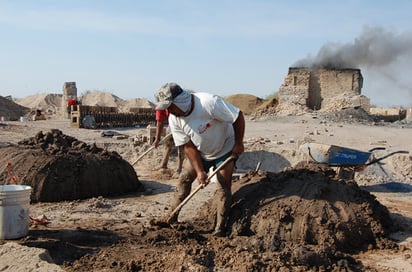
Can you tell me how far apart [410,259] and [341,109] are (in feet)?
71.7

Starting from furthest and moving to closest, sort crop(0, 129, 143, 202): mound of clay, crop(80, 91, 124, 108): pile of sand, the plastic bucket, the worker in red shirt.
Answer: crop(80, 91, 124, 108): pile of sand, the worker in red shirt, crop(0, 129, 143, 202): mound of clay, the plastic bucket

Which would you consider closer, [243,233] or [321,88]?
[243,233]

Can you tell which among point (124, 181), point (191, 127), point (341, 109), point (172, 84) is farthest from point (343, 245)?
point (341, 109)

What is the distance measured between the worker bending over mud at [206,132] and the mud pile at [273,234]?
358mm

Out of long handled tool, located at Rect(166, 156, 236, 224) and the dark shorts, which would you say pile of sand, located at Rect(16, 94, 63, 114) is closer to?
long handled tool, located at Rect(166, 156, 236, 224)

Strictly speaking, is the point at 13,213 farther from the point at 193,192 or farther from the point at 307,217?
the point at 307,217

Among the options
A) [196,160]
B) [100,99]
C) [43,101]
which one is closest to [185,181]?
[196,160]

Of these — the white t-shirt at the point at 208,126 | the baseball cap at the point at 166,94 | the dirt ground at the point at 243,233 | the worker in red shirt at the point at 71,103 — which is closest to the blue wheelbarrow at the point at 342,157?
the dirt ground at the point at 243,233

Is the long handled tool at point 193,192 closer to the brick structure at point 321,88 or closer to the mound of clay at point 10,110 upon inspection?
the brick structure at point 321,88

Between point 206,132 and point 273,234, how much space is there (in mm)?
1246

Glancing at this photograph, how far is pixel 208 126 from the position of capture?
4.91 meters

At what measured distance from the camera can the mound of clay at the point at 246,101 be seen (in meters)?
34.6

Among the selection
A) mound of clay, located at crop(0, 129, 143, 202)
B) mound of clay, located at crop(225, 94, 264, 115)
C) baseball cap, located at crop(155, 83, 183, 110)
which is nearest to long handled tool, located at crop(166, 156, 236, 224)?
baseball cap, located at crop(155, 83, 183, 110)

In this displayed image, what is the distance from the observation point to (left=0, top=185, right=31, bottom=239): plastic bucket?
454cm
